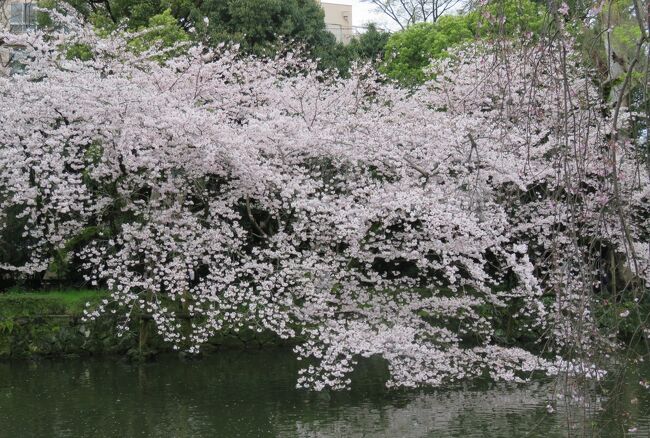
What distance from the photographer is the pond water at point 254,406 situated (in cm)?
690

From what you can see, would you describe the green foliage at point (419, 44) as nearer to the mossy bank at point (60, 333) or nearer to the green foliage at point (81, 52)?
the green foliage at point (81, 52)

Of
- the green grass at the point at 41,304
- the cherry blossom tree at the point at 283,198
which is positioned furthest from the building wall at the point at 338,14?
the green grass at the point at 41,304

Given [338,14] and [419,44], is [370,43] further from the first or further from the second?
[338,14]

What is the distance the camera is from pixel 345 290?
9.40 metres

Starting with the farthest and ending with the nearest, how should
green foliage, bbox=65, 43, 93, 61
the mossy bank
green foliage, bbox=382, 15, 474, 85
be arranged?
green foliage, bbox=382, 15, 474, 85, green foliage, bbox=65, 43, 93, 61, the mossy bank

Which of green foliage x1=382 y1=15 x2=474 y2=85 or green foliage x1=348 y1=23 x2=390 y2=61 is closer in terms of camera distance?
green foliage x1=382 y1=15 x2=474 y2=85

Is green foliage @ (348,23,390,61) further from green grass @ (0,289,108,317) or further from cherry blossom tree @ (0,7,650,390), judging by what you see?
green grass @ (0,289,108,317)

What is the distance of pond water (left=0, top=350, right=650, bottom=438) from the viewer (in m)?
6.90

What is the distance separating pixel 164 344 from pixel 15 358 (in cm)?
192

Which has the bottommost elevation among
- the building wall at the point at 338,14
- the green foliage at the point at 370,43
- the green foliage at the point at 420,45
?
the green foliage at the point at 420,45

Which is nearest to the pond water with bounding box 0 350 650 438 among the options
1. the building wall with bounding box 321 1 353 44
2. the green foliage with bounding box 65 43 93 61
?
the green foliage with bounding box 65 43 93 61

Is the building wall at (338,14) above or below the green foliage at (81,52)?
above

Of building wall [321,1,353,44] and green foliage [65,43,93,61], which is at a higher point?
building wall [321,1,353,44]

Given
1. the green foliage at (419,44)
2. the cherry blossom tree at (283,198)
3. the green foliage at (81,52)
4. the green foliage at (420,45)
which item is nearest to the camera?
the cherry blossom tree at (283,198)
